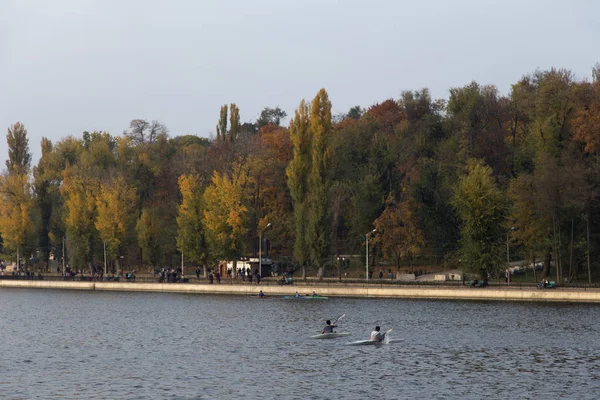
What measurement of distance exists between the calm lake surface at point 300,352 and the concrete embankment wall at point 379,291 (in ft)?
4.13

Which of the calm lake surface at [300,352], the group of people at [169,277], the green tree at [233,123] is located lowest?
the calm lake surface at [300,352]

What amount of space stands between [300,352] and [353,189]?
207ft

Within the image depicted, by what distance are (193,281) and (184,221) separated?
7945mm

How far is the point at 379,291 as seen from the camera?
8825 cm

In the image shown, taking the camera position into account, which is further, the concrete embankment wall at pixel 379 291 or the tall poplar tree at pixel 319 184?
the tall poplar tree at pixel 319 184

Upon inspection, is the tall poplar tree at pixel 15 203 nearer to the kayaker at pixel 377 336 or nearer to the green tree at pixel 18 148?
the green tree at pixel 18 148

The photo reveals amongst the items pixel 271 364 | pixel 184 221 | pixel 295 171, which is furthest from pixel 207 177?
pixel 271 364

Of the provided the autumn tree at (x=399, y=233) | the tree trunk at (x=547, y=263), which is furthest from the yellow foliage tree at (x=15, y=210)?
the tree trunk at (x=547, y=263)

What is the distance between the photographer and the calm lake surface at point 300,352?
134ft

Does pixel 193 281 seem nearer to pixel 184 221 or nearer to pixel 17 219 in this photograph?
pixel 184 221

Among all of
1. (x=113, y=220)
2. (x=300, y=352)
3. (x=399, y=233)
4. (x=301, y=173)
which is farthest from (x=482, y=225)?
(x=113, y=220)

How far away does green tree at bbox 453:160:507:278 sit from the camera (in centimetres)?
8562

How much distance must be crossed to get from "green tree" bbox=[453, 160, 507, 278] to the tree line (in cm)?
13

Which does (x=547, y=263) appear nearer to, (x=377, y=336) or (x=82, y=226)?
(x=377, y=336)
